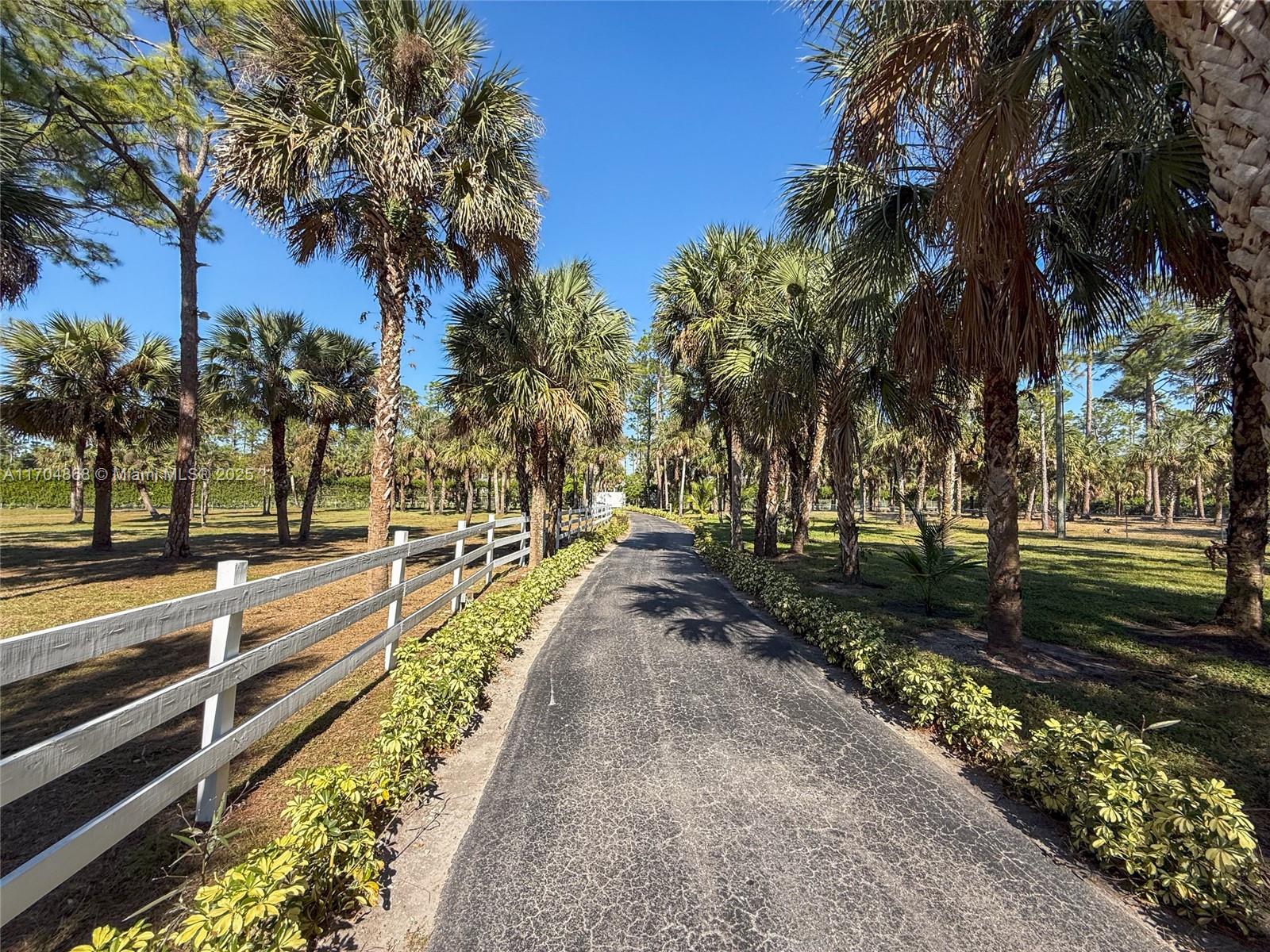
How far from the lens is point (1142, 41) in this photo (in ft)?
13.8

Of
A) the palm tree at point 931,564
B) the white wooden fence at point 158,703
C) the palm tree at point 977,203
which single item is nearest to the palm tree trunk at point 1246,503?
the palm tree at point 977,203

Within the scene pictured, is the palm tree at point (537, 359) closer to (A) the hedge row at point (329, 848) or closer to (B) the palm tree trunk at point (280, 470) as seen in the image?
(A) the hedge row at point (329, 848)

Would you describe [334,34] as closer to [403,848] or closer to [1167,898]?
[403,848]

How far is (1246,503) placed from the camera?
6102mm

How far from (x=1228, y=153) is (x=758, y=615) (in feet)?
21.2

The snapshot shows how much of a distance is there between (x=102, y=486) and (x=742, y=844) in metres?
18.1

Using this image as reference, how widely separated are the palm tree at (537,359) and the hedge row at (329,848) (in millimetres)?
6399

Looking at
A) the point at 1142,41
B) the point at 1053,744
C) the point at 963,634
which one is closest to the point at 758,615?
the point at 963,634

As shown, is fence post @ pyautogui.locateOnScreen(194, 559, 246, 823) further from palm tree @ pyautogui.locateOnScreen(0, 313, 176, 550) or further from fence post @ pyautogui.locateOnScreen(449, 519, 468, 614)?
palm tree @ pyautogui.locateOnScreen(0, 313, 176, 550)

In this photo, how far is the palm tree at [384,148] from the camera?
633 centimetres

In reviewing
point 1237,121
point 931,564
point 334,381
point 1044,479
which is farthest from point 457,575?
point 1044,479

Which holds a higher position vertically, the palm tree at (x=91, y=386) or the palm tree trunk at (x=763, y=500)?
the palm tree at (x=91, y=386)

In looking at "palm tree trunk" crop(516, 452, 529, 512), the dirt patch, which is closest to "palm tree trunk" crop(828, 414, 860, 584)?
the dirt patch

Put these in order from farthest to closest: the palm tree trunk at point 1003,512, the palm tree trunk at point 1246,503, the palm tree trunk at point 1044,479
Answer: the palm tree trunk at point 1044,479
the palm tree trunk at point 1246,503
the palm tree trunk at point 1003,512
